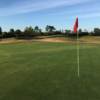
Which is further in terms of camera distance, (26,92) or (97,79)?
(97,79)

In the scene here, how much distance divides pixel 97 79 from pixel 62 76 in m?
1.41

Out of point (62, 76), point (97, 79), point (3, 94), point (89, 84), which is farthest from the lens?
point (62, 76)

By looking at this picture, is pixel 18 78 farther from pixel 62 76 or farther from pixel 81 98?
pixel 81 98

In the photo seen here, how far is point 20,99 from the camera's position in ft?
18.9

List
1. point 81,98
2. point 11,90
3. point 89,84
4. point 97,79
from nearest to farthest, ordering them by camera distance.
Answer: point 81,98 → point 11,90 → point 89,84 → point 97,79

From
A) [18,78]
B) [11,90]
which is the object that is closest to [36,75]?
[18,78]

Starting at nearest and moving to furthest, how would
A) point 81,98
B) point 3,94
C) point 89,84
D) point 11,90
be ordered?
point 81,98, point 3,94, point 11,90, point 89,84

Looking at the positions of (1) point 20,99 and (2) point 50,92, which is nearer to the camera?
(1) point 20,99

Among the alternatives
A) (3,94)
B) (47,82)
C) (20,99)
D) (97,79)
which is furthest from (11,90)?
(97,79)

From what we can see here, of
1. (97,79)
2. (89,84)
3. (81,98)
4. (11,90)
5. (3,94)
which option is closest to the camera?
(81,98)

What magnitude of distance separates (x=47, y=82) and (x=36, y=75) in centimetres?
139

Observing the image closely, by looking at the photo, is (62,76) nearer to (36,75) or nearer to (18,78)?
(36,75)

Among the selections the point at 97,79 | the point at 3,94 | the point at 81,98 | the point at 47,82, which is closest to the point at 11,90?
the point at 3,94

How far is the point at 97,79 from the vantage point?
7902 millimetres
